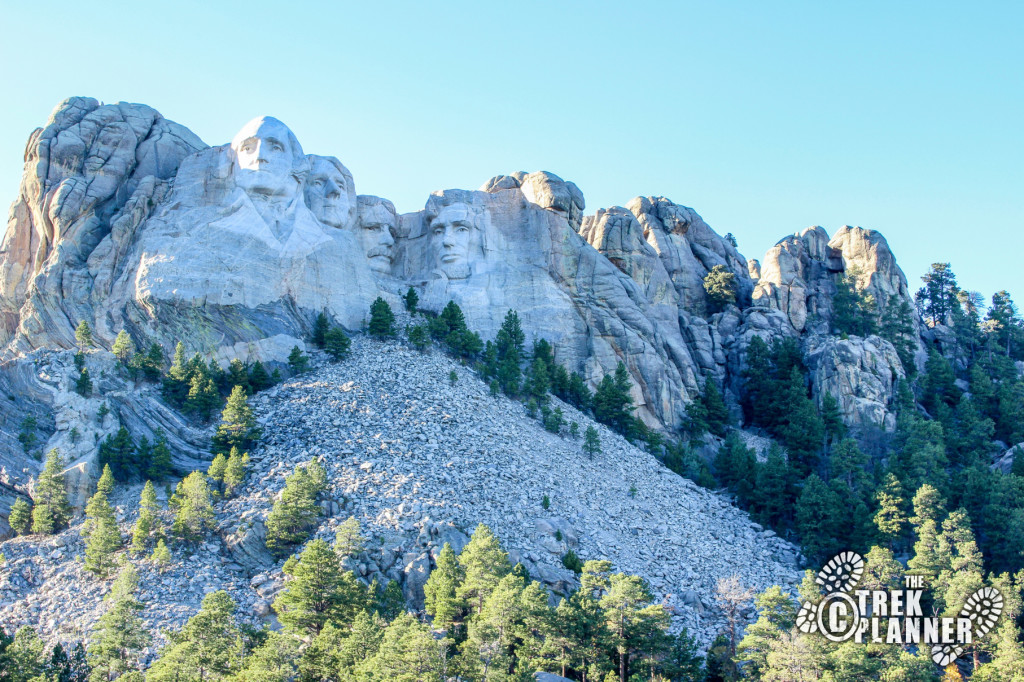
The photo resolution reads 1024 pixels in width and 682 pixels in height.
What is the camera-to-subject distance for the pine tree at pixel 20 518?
54281mm

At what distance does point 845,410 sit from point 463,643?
4576cm

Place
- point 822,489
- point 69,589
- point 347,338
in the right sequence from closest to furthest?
point 69,589, point 822,489, point 347,338

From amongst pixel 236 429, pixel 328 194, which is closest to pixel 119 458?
pixel 236 429

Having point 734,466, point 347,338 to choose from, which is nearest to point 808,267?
point 734,466

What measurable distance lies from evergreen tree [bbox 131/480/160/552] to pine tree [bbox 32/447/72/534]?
3789 mm

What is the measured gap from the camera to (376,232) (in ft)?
285

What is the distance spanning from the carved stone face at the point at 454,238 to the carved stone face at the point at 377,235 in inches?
145

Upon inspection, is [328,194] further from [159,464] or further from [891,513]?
[891,513]

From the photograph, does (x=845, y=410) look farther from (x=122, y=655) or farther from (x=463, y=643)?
(x=122, y=655)

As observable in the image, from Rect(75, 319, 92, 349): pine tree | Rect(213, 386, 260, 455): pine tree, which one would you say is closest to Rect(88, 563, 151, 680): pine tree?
Rect(213, 386, 260, 455): pine tree

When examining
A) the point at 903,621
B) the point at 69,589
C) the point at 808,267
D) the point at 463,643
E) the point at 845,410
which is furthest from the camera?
the point at 808,267

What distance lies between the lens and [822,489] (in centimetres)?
6650

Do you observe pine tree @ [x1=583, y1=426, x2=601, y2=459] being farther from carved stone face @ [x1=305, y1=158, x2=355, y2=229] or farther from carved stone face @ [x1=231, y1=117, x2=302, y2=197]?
carved stone face @ [x1=231, y1=117, x2=302, y2=197]

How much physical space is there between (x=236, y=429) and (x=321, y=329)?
1441cm
